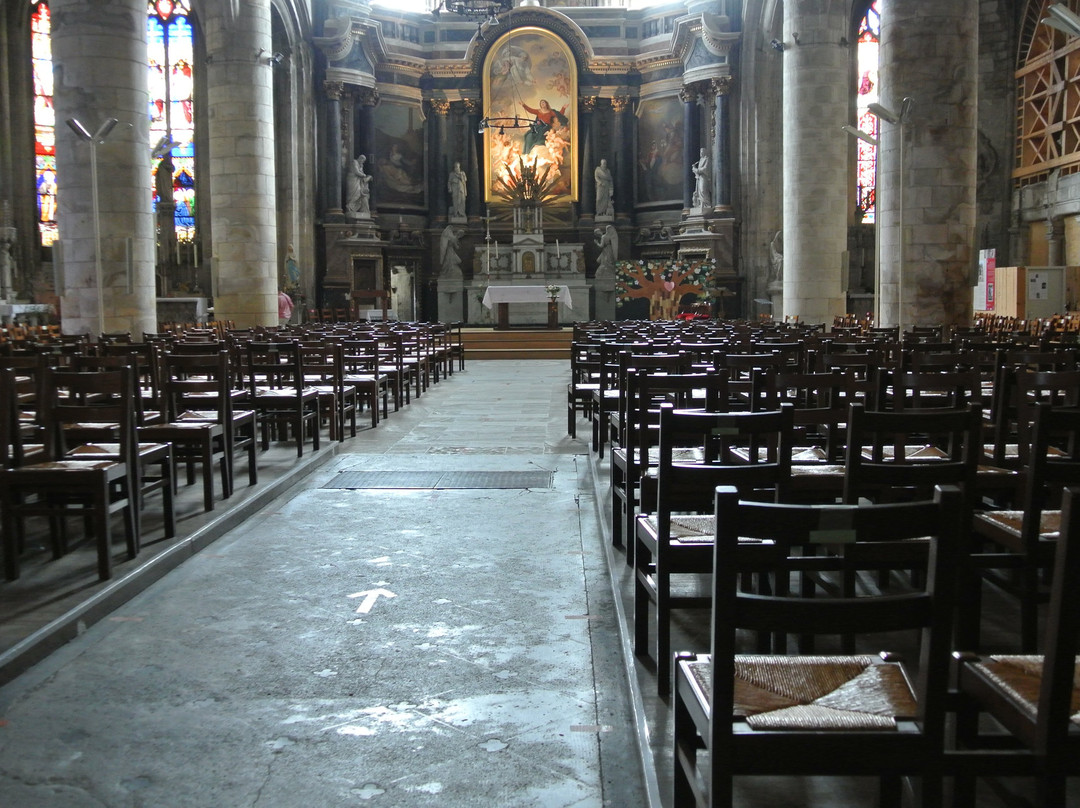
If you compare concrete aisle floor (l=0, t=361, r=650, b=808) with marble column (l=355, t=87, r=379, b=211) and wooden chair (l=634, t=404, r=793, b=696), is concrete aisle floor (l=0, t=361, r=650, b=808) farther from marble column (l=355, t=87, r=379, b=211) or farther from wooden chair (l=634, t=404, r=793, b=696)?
marble column (l=355, t=87, r=379, b=211)

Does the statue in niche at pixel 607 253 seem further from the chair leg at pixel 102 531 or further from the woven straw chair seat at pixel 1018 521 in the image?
the woven straw chair seat at pixel 1018 521

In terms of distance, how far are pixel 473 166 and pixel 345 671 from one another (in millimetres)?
31405

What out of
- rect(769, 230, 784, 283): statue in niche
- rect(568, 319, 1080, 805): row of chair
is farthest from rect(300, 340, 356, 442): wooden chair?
rect(769, 230, 784, 283): statue in niche

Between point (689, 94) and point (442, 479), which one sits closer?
point (442, 479)

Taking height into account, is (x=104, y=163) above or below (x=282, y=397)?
above

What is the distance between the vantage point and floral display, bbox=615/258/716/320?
28.0 meters

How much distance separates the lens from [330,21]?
3072cm

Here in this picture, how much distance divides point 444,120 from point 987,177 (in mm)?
16260

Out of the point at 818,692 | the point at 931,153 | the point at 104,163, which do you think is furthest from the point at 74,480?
the point at 931,153

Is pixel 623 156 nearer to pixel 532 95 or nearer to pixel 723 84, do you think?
pixel 532 95

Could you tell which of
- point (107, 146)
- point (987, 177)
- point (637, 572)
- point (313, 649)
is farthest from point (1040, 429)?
point (987, 177)

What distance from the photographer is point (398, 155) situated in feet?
110

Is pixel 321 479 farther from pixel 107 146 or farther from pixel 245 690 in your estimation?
pixel 107 146

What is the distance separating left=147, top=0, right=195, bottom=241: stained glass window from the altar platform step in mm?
8959
